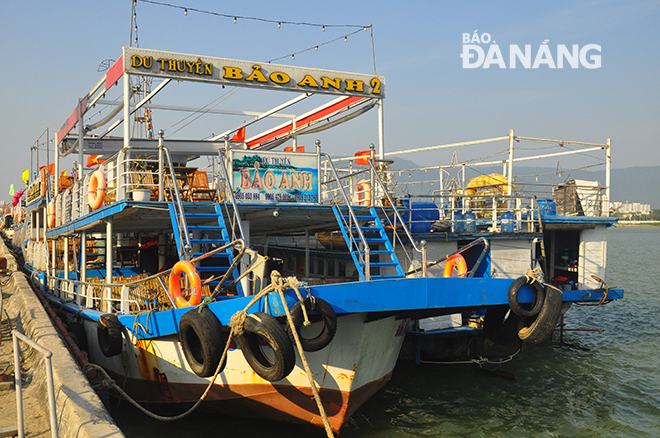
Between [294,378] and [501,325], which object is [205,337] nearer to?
[294,378]

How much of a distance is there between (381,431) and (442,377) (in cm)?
351

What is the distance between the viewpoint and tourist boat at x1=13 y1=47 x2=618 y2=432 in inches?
272

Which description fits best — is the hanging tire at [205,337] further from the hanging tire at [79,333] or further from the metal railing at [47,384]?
the hanging tire at [79,333]

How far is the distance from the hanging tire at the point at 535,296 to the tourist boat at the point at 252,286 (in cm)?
13

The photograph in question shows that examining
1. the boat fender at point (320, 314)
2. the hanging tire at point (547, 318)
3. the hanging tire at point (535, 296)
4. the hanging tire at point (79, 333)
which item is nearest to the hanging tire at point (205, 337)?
the boat fender at point (320, 314)

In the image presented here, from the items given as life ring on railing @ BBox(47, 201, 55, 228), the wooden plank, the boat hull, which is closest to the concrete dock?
the wooden plank

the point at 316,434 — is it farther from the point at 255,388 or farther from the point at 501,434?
the point at 501,434

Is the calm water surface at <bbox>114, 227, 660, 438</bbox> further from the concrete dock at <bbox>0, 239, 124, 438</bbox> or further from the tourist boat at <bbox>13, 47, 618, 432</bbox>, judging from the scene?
the concrete dock at <bbox>0, 239, 124, 438</bbox>

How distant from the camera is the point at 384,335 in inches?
334

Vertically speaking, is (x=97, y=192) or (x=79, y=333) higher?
(x=97, y=192)

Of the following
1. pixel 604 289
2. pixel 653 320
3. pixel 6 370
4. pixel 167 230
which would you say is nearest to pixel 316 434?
pixel 6 370

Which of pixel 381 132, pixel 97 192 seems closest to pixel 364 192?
pixel 381 132

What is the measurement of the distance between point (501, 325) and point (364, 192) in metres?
4.06

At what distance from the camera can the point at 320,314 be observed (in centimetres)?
682
